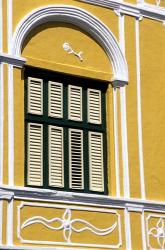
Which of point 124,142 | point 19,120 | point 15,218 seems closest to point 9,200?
point 15,218

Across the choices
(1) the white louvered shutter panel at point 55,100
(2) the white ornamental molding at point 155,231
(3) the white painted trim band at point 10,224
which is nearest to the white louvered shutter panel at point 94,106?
(1) the white louvered shutter panel at point 55,100

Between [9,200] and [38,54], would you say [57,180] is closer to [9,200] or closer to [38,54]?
[9,200]

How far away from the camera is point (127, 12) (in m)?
15.4

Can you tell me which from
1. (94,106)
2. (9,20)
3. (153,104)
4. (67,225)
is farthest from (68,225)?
(9,20)

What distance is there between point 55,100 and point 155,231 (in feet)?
9.83

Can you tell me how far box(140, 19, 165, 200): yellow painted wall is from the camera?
14859mm

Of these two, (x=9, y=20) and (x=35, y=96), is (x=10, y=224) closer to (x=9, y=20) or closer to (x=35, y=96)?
(x=35, y=96)

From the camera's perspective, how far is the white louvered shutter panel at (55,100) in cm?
1412

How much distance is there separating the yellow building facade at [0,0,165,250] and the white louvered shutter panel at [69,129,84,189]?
0.02 metres

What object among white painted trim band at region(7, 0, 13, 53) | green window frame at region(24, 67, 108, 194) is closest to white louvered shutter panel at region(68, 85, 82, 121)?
green window frame at region(24, 67, 108, 194)

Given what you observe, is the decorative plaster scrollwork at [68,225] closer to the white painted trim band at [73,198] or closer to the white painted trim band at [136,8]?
the white painted trim band at [73,198]

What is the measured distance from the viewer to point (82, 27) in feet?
48.6

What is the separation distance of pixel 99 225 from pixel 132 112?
2286 millimetres

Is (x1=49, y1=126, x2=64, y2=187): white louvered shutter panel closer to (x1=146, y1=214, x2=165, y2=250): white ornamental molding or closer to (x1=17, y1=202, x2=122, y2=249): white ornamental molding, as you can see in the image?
(x1=17, y1=202, x2=122, y2=249): white ornamental molding
